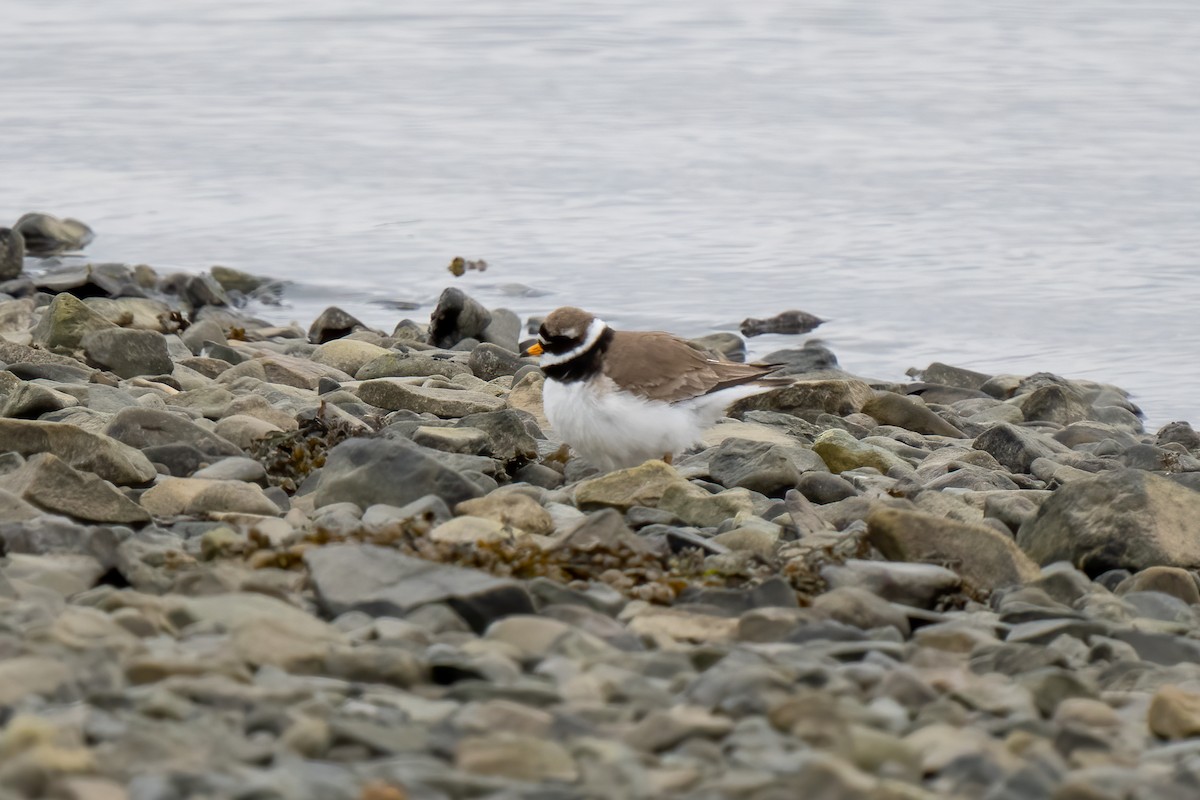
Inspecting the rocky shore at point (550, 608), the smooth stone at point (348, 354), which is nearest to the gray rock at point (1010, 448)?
the rocky shore at point (550, 608)

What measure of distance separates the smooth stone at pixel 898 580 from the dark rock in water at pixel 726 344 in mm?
8391

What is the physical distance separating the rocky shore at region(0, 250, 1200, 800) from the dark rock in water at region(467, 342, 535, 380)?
2.18 meters

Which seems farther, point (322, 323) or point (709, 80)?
point (709, 80)

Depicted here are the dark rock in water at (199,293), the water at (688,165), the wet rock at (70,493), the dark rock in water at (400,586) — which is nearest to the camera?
the dark rock in water at (400,586)

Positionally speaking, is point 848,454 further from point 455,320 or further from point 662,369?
point 455,320

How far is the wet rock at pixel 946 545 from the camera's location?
6.28 metres

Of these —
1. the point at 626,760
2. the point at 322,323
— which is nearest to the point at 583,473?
the point at 626,760

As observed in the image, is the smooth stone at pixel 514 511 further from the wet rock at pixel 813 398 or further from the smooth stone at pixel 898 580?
the wet rock at pixel 813 398

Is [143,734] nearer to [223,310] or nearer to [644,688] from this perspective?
[644,688]

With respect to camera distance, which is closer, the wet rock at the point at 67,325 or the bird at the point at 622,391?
the bird at the point at 622,391

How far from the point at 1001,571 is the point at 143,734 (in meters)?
3.63

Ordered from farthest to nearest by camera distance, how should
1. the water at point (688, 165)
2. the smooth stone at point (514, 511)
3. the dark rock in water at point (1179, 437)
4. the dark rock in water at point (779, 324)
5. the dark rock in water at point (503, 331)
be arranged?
1. the water at point (688, 165)
2. the dark rock in water at point (779, 324)
3. the dark rock in water at point (503, 331)
4. the dark rock in water at point (1179, 437)
5. the smooth stone at point (514, 511)

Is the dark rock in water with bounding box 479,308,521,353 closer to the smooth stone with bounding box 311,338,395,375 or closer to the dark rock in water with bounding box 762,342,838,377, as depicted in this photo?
the smooth stone with bounding box 311,338,395,375

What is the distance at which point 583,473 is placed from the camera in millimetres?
8141
